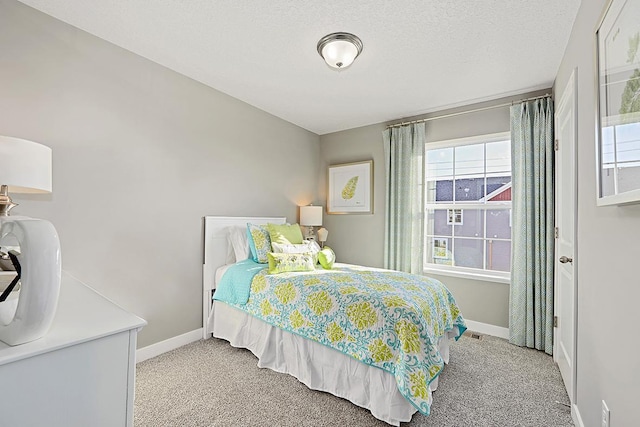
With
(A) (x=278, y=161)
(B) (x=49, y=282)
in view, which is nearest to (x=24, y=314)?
(B) (x=49, y=282)

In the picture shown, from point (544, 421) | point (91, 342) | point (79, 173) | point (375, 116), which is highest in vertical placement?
point (375, 116)

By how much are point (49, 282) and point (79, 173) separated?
1806 mm

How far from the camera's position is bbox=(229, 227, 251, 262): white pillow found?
3.10 meters

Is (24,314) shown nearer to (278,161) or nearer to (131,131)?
(131,131)

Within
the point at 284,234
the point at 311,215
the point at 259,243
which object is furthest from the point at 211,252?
the point at 311,215

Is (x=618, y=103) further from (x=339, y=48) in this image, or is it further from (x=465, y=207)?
(x=465, y=207)

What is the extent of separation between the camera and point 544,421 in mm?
1841

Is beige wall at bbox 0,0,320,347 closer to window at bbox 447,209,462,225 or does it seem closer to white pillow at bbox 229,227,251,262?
white pillow at bbox 229,227,251,262

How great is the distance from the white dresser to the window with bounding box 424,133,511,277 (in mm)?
3423

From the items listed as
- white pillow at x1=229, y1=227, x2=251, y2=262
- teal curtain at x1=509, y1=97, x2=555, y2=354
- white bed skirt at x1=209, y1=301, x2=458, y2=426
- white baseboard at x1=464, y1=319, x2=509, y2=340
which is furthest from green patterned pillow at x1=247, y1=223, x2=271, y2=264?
teal curtain at x1=509, y1=97, x2=555, y2=354

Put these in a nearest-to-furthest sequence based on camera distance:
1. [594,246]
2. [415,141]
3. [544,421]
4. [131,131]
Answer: [594,246], [544,421], [131,131], [415,141]

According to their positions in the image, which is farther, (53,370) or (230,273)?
(230,273)

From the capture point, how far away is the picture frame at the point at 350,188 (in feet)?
13.6

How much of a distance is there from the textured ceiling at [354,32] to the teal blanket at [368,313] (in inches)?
73.0
